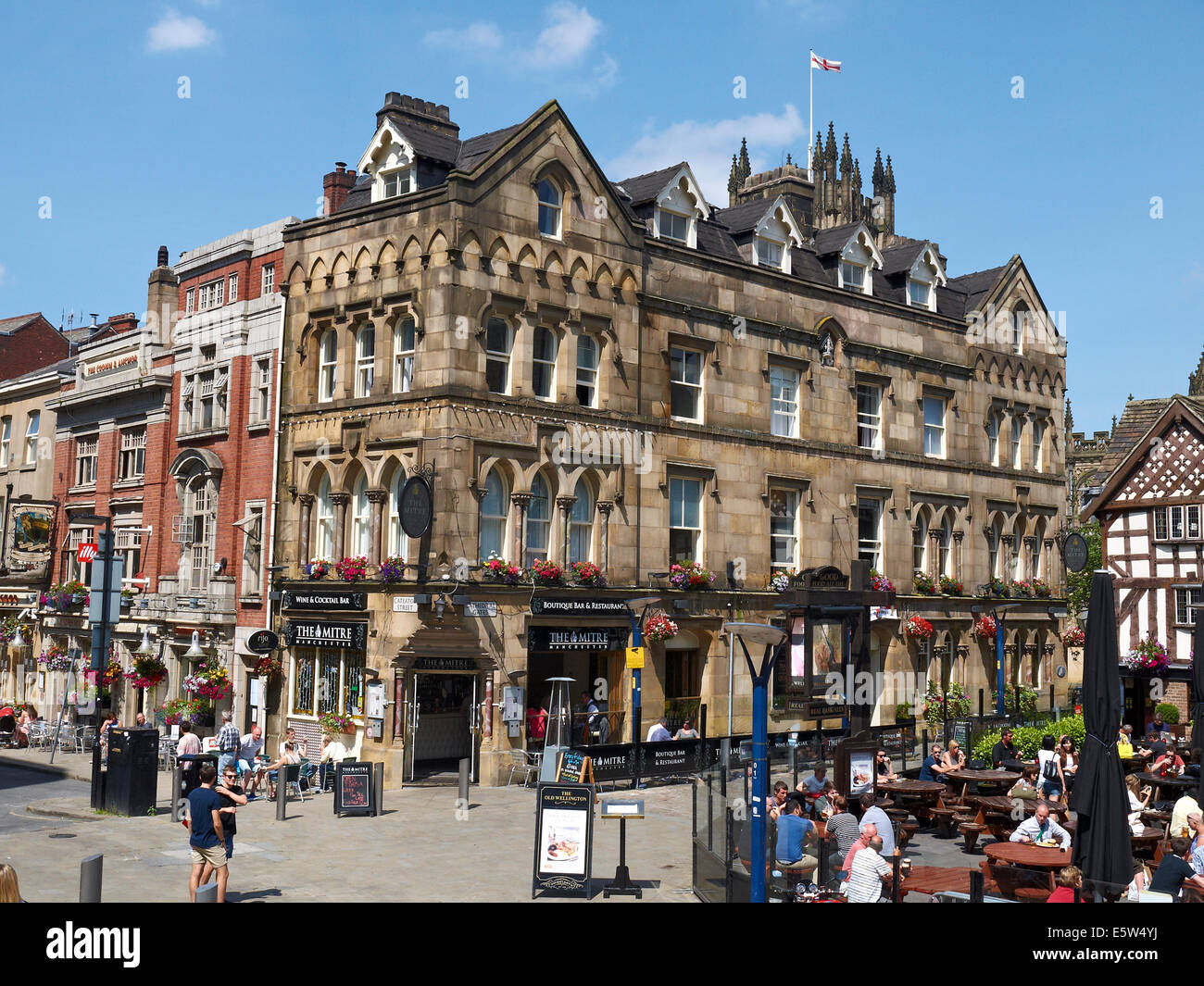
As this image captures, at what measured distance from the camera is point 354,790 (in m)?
23.2

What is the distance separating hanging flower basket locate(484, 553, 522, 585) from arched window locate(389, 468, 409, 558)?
211 centimetres

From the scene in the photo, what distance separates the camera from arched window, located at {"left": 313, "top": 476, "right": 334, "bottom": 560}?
3184 cm

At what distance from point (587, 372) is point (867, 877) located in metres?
20.3

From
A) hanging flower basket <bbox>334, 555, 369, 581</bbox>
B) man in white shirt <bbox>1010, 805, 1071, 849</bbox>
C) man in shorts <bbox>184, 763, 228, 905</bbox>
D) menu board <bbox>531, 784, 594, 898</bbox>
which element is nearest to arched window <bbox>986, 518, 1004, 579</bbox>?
hanging flower basket <bbox>334, 555, 369, 581</bbox>

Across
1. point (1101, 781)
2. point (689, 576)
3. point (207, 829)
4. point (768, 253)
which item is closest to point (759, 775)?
point (1101, 781)

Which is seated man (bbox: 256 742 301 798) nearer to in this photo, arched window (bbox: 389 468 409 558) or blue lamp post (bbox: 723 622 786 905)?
arched window (bbox: 389 468 409 558)

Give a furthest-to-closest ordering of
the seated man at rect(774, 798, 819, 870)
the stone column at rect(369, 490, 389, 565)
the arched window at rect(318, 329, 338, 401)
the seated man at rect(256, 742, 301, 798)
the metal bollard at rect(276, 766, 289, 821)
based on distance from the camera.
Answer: the arched window at rect(318, 329, 338, 401) → the stone column at rect(369, 490, 389, 565) → the seated man at rect(256, 742, 301, 798) → the metal bollard at rect(276, 766, 289, 821) → the seated man at rect(774, 798, 819, 870)

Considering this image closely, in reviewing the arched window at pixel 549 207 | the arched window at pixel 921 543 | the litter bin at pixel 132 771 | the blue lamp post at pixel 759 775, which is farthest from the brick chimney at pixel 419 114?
the blue lamp post at pixel 759 775

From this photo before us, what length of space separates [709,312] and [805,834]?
21.1 metres

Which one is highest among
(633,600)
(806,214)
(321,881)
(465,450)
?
(806,214)

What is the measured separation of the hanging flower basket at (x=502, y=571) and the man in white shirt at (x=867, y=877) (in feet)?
53.4

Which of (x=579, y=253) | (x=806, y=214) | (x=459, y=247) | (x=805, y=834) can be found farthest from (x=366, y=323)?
(x=806, y=214)
